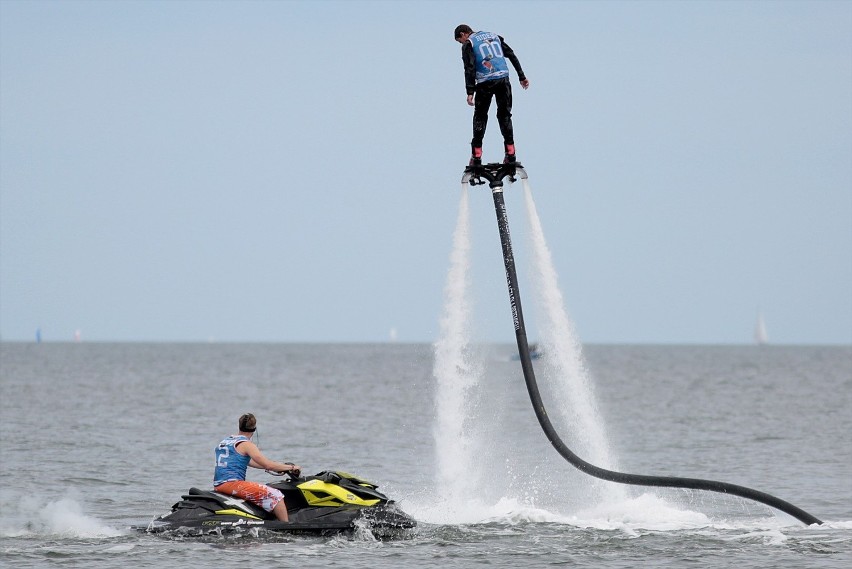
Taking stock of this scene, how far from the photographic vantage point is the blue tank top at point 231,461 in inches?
748

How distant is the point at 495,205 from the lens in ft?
55.4

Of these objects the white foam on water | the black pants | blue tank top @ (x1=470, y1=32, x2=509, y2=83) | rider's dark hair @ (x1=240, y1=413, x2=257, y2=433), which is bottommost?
the white foam on water

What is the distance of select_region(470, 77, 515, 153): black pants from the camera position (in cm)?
1636

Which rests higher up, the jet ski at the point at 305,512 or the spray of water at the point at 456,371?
the spray of water at the point at 456,371

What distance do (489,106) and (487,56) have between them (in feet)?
2.25

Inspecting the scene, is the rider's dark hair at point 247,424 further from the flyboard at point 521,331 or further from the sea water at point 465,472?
the flyboard at point 521,331

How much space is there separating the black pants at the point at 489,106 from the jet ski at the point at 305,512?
6.01 metres

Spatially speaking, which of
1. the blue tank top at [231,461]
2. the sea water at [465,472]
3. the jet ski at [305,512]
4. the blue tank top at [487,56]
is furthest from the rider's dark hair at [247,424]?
the blue tank top at [487,56]

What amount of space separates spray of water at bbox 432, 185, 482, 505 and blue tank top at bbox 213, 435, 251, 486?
315cm

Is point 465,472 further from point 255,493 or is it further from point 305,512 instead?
point 255,493

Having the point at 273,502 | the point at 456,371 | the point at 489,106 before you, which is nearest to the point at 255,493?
the point at 273,502

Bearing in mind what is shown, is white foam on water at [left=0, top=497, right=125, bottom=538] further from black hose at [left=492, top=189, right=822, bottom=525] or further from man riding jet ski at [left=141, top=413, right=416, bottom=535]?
black hose at [left=492, top=189, right=822, bottom=525]

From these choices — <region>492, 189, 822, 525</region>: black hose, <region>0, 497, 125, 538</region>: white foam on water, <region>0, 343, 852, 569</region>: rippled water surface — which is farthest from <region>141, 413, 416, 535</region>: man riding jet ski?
<region>492, 189, 822, 525</region>: black hose

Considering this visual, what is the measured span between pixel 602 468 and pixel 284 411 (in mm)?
37336
